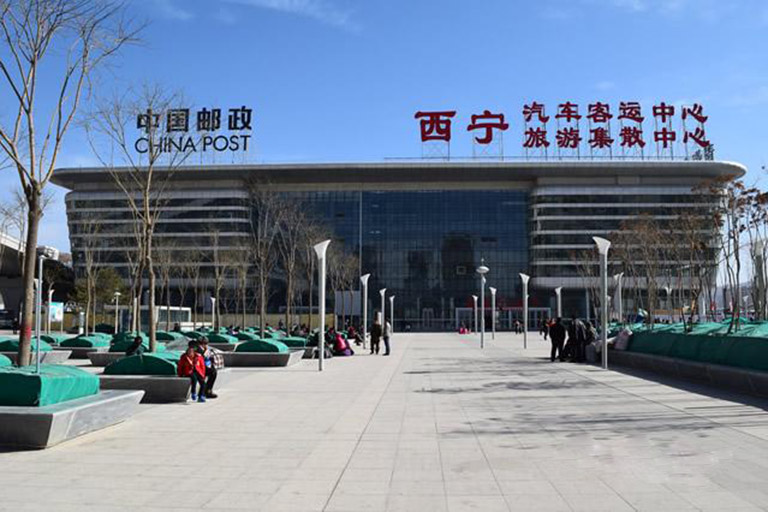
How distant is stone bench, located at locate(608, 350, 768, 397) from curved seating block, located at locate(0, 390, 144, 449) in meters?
10.9

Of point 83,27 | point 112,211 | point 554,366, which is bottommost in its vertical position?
point 554,366

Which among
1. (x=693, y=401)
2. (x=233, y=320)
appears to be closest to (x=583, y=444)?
(x=693, y=401)

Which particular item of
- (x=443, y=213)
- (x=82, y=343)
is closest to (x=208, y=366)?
(x=82, y=343)

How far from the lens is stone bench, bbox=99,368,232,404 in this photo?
12594 mm

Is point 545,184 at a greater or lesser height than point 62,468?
greater

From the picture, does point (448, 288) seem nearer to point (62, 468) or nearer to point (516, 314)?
point (516, 314)

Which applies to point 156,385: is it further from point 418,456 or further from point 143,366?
point 418,456

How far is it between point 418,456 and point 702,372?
9.77 meters

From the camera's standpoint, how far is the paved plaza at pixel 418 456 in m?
5.93

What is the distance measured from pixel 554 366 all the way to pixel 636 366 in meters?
2.45

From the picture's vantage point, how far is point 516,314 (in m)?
85.8

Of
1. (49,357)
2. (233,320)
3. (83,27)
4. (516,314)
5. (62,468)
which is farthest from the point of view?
(516,314)

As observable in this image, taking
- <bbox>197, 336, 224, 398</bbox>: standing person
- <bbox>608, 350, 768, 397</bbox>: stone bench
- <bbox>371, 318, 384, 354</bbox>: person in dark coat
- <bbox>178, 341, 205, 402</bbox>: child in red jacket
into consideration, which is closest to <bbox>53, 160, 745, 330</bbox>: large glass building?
<bbox>371, 318, 384, 354</bbox>: person in dark coat

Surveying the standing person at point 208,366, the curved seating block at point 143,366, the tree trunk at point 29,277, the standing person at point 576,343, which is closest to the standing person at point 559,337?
the standing person at point 576,343
